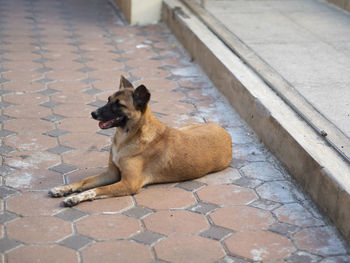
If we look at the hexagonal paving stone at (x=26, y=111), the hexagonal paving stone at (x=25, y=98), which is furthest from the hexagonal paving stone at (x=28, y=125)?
the hexagonal paving stone at (x=25, y=98)

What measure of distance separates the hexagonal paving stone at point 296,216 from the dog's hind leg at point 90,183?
4.44 ft

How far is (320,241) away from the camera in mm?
4082

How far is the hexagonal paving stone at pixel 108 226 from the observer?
4.02 meters

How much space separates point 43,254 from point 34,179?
1.15m

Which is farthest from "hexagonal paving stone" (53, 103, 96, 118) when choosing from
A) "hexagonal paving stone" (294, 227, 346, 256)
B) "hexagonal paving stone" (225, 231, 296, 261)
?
"hexagonal paving stone" (294, 227, 346, 256)

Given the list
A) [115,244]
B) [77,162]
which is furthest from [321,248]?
[77,162]

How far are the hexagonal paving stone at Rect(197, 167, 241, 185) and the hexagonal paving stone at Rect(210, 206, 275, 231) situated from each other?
18.2 inches

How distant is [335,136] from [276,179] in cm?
67

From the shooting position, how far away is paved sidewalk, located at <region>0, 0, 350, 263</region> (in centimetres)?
390

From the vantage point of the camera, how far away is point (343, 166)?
451 cm

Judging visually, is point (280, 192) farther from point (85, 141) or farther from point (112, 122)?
point (85, 141)

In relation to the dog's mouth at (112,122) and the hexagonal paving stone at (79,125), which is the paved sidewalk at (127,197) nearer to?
the hexagonal paving stone at (79,125)

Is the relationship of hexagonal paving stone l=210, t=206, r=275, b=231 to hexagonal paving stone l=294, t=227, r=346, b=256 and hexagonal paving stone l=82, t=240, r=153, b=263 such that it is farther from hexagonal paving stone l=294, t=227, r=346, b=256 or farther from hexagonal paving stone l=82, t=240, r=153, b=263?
hexagonal paving stone l=82, t=240, r=153, b=263

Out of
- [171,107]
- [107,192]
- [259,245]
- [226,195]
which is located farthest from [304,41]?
[259,245]
